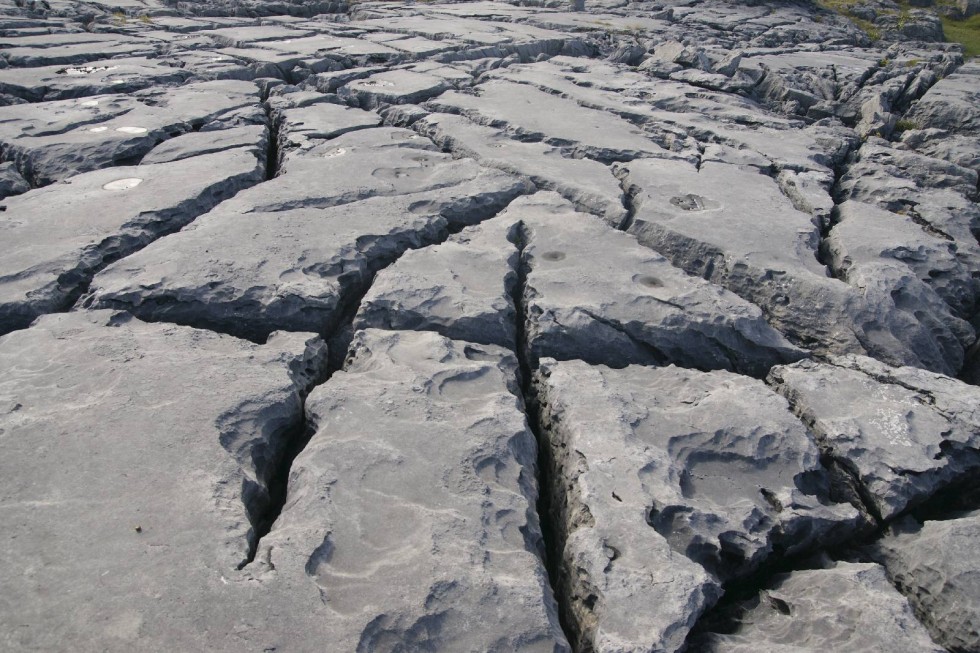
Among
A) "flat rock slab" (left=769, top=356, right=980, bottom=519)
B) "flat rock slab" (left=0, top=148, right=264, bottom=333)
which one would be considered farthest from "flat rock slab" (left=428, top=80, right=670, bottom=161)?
"flat rock slab" (left=769, top=356, right=980, bottom=519)

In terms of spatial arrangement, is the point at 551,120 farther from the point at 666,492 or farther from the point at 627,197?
the point at 666,492

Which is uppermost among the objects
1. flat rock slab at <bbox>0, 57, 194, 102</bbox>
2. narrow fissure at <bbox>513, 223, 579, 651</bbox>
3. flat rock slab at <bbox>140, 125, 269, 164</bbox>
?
flat rock slab at <bbox>0, 57, 194, 102</bbox>

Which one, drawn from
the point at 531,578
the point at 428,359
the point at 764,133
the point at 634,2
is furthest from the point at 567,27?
the point at 531,578

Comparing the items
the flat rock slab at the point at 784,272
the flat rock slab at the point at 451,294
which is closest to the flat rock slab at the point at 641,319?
the flat rock slab at the point at 451,294

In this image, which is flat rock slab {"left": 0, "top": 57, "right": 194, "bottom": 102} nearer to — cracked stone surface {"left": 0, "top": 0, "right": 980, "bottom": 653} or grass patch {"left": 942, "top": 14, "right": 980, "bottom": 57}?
cracked stone surface {"left": 0, "top": 0, "right": 980, "bottom": 653}

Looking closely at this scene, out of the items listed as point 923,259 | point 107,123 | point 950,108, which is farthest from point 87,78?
point 950,108

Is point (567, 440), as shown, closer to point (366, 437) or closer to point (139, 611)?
point (366, 437)
